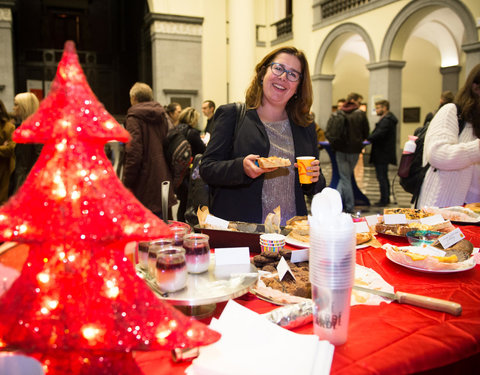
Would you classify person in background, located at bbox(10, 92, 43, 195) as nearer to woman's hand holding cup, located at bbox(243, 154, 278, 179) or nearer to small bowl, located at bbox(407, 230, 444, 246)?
woman's hand holding cup, located at bbox(243, 154, 278, 179)

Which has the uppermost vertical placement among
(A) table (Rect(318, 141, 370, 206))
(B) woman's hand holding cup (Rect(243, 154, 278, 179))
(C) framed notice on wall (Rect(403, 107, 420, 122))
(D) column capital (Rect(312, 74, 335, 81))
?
(D) column capital (Rect(312, 74, 335, 81))

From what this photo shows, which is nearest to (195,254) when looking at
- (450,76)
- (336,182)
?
(336,182)

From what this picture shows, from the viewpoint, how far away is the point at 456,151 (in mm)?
2789

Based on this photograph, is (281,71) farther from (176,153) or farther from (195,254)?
(176,153)

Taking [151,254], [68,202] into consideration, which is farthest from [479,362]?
[68,202]

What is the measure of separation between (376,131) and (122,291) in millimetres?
7652

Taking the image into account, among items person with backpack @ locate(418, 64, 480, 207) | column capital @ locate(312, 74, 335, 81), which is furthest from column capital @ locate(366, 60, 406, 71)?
person with backpack @ locate(418, 64, 480, 207)

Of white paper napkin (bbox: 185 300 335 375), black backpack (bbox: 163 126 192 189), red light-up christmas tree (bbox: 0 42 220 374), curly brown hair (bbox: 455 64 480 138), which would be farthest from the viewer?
black backpack (bbox: 163 126 192 189)

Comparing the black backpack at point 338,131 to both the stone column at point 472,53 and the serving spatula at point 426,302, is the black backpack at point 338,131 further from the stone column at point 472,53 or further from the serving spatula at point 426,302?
the serving spatula at point 426,302

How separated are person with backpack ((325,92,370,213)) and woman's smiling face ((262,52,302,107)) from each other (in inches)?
193

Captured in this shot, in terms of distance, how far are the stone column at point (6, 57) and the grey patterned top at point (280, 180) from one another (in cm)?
1132

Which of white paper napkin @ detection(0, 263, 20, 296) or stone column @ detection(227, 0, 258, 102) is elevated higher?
stone column @ detection(227, 0, 258, 102)

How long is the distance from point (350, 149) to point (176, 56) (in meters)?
7.08

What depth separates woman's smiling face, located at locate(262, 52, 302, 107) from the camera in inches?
91.1
